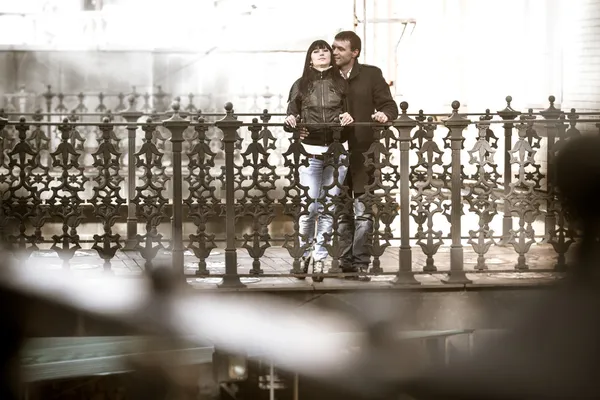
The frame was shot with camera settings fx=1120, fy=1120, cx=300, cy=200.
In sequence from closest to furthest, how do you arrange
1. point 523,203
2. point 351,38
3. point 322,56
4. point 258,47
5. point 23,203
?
point 322,56
point 351,38
point 23,203
point 523,203
point 258,47

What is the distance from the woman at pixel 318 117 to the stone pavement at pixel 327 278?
31 cm

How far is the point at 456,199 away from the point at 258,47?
901 cm

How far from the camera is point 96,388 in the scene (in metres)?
7.28

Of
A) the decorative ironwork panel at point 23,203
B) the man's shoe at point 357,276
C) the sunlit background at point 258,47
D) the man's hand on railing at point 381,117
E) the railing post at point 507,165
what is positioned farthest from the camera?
the sunlit background at point 258,47

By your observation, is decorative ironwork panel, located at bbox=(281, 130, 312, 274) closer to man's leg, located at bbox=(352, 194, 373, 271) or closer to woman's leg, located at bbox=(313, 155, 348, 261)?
woman's leg, located at bbox=(313, 155, 348, 261)

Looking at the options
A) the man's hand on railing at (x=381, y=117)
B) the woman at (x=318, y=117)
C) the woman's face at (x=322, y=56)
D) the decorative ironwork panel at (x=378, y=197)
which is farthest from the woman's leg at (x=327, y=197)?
the woman's face at (x=322, y=56)

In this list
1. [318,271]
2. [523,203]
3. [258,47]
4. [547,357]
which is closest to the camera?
[547,357]

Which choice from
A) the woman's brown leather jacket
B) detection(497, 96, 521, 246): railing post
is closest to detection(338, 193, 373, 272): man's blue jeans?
the woman's brown leather jacket

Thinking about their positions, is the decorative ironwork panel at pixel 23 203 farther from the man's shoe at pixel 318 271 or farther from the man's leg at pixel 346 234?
the man's leg at pixel 346 234

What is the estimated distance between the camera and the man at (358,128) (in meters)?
8.91

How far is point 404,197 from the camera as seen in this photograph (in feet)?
29.4

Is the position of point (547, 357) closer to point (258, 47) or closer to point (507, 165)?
point (507, 165)

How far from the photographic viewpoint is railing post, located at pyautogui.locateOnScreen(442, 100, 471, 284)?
8.91 m

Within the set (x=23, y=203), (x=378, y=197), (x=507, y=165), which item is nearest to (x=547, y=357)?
(x=378, y=197)
